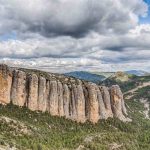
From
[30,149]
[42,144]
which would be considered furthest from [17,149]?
[42,144]

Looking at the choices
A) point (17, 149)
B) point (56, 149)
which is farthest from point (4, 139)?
point (56, 149)

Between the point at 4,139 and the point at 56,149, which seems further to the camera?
the point at 56,149

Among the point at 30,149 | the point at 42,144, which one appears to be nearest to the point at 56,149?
the point at 42,144

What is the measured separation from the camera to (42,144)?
193500 mm

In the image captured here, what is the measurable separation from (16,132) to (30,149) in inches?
876

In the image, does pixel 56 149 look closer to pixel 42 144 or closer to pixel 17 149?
pixel 42 144

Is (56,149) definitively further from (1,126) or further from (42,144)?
(1,126)

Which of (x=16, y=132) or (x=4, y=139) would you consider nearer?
(x=4, y=139)

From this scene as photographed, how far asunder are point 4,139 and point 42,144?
20737 mm

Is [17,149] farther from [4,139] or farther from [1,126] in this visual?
[1,126]

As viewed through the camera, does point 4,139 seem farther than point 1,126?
No

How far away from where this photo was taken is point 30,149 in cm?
18000

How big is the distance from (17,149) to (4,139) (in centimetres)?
1196

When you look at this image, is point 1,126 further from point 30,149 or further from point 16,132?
point 30,149
